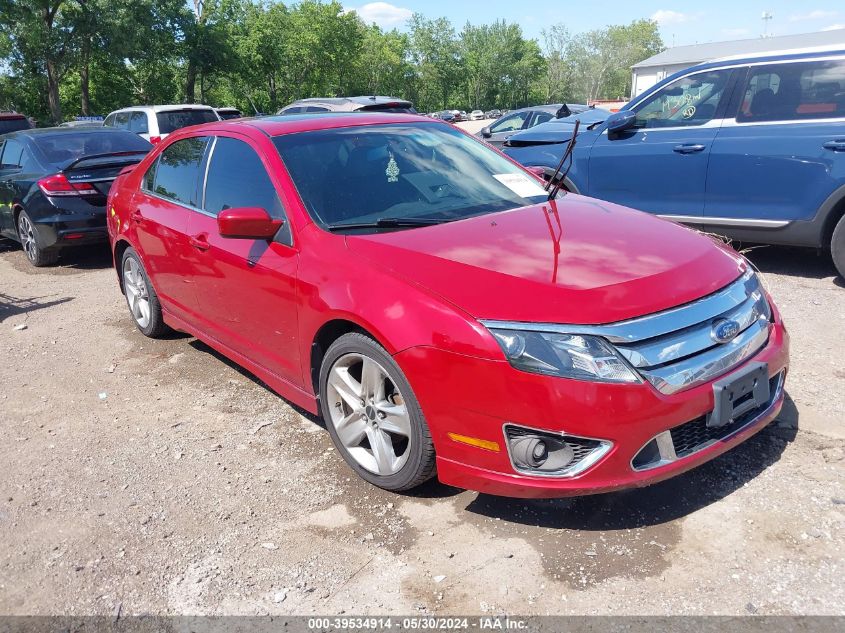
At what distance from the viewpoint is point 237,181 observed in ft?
12.8

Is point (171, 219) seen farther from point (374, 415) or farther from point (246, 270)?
point (374, 415)

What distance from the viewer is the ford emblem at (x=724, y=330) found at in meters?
2.65

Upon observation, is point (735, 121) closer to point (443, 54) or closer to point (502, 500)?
point (502, 500)

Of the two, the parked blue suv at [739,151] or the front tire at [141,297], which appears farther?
the parked blue suv at [739,151]

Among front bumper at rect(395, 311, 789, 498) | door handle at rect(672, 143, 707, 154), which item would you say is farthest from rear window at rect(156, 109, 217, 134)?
front bumper at rect(395, 311, 789, 498)

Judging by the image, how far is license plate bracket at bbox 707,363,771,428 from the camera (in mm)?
2574

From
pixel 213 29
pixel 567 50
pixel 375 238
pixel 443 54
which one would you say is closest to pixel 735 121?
pixel 375 238

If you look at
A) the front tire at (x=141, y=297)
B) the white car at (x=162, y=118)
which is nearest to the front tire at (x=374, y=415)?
the front tire at (x=141, y=297)

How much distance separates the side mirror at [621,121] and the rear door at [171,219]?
3980 millimetres

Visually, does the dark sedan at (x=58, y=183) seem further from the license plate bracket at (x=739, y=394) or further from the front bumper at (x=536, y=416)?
the license plate bracket at (x=739, y=394)

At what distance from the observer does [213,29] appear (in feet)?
123

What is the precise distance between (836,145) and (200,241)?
4.74 metres

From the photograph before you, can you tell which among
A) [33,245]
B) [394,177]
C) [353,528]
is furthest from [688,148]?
[33,245]

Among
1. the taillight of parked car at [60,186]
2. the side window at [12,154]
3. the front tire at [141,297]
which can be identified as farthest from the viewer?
the side window at [12,154]
